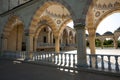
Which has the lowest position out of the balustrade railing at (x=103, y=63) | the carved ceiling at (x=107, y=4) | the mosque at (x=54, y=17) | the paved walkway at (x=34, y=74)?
the paved walkway at (x=34, y=74)

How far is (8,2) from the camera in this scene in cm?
1404

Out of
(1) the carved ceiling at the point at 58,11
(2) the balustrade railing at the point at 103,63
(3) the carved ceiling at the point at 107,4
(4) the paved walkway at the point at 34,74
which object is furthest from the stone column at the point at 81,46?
(1) the carved ceiling at the point at 58,11

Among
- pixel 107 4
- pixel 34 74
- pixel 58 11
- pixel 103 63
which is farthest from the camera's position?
pixel 58 11

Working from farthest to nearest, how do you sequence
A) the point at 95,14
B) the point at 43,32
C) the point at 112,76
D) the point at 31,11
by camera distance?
the point at 43,32 < the point at 95,14 < the point at 31,11 < the point at 112,76

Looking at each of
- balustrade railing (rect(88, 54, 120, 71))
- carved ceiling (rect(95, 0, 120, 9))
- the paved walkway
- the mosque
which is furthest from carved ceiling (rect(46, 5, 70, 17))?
the paved walkway

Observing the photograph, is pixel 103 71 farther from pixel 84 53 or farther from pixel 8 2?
pixel 8 2

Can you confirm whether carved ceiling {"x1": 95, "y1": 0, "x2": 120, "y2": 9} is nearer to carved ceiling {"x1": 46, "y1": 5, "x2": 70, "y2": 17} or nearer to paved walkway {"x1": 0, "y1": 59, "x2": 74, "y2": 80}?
carved ceiling {"x1": 46, "y1": 5, "x2": 70, "y2": 17}

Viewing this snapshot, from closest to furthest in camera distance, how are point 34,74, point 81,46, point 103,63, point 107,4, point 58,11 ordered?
point 34,74 < point 103,63 < point 81,46 < point 107,4 < point 58,11

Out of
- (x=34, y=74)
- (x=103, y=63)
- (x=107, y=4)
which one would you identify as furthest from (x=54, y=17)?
(x=34, y=74)

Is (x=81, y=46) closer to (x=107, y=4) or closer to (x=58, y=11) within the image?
(x=107, y=4)

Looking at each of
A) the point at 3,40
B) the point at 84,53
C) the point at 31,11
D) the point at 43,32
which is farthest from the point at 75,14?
the point at 43,32

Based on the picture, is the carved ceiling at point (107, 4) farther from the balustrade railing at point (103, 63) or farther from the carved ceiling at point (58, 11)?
the balustrade railing at point (103, 63)

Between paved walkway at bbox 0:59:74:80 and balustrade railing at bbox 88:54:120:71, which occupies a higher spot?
balustrade railing at bbox 88:54:120:71

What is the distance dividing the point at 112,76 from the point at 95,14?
27.1 feet
